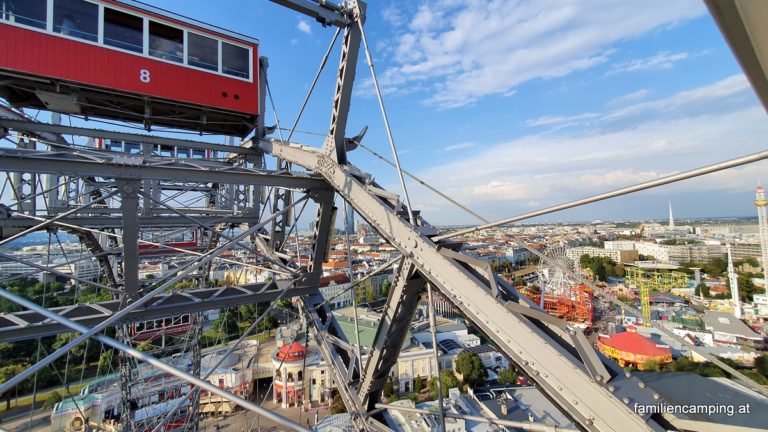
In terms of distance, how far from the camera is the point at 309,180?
4539mm

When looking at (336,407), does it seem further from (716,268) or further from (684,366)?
(716,268)

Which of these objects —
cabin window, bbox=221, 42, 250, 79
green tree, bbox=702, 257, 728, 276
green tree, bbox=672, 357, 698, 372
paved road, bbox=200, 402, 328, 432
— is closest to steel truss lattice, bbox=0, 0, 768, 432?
cabin window, bbox=221, 42, 250, 79

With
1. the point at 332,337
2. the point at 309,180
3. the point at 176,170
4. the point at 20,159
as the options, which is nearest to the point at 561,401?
the point at 332,337

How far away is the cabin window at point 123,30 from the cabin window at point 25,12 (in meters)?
0.65

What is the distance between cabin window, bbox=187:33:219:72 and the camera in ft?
17.6

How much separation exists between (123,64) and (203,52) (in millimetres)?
1117

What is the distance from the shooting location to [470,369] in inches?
967

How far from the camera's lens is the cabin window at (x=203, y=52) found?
5.36 metres

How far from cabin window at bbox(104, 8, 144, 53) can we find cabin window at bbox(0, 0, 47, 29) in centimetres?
65

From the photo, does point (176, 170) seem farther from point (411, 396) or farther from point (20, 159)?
point (411, 396)

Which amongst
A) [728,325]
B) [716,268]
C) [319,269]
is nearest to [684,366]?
[728,325]

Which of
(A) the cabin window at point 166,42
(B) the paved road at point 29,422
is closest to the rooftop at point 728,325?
(A) the cabin window at point 166,42

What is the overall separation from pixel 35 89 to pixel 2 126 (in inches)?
29.7

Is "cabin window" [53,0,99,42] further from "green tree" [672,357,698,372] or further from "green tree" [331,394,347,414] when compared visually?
"green tree" [672,357,698,372]
